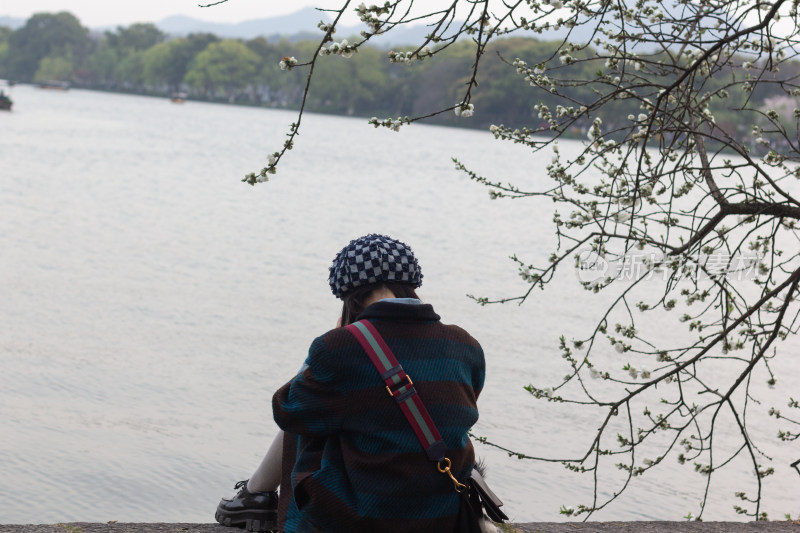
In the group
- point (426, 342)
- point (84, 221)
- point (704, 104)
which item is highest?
point (704, 104)

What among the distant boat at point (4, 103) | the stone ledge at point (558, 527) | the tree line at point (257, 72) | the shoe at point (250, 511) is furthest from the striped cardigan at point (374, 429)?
the tree line at point (257, 72)

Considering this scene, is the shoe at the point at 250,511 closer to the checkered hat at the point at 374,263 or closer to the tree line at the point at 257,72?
the checkered hat at the point at 374,263

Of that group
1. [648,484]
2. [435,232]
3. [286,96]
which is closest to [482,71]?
[286,96]

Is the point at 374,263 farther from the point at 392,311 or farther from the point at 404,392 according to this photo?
the point at 404,392

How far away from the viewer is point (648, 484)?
7977 mm

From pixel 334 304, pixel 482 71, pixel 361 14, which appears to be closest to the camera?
pixel 361 14

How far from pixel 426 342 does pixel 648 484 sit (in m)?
5.49

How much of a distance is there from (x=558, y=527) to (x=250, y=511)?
1764mm

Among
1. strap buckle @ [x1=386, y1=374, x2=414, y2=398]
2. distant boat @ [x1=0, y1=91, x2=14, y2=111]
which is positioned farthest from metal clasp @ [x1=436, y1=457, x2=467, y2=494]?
distant boat @ [x1=0, y1=91, x2=14, y2=111]

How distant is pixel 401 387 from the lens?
2941 mm

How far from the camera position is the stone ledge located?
4.25 meters

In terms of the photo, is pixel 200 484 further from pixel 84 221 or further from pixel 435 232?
pixel 435 232

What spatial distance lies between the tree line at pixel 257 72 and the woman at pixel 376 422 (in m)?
70.1

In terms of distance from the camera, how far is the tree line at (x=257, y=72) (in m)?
94.5
